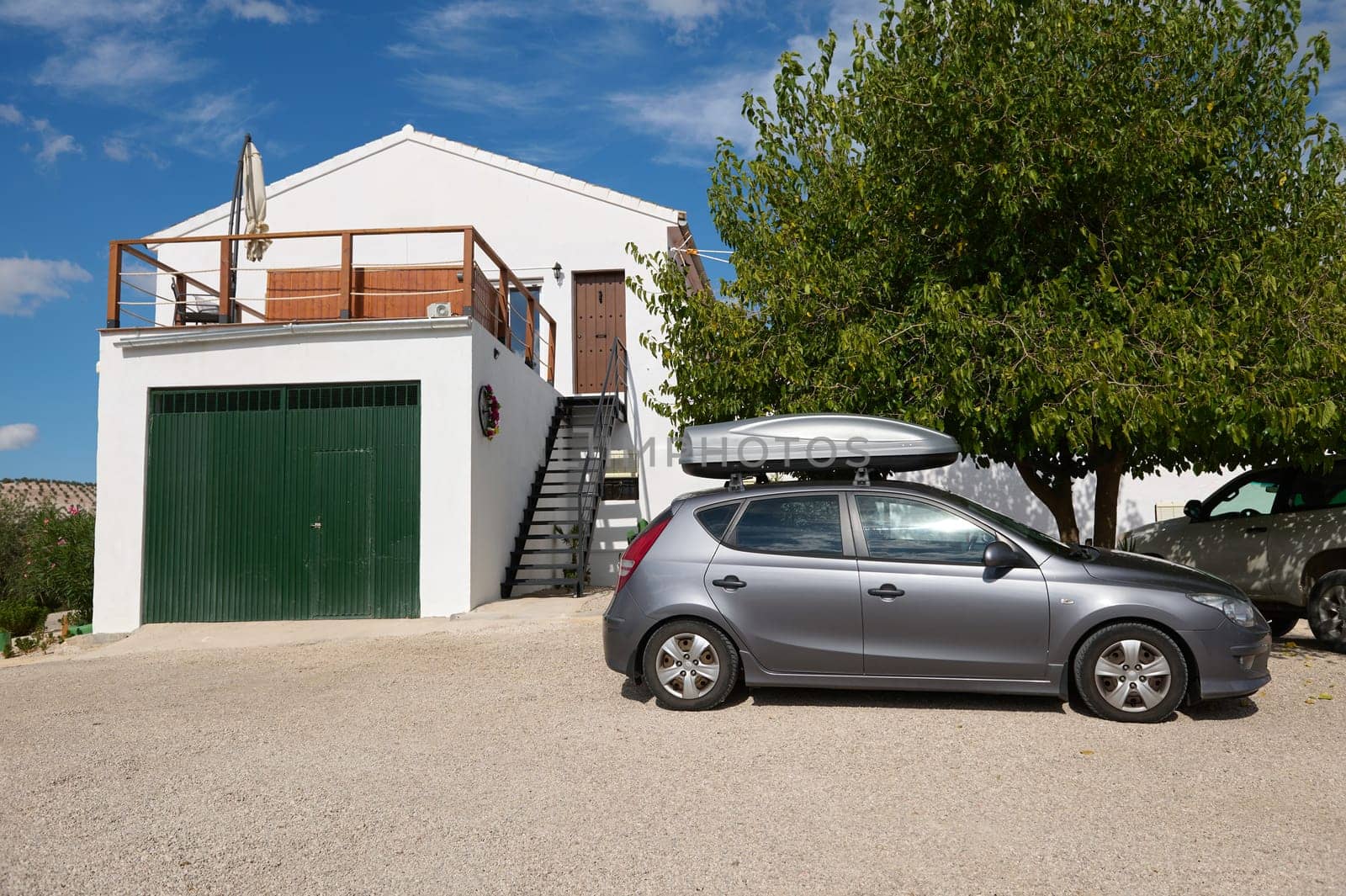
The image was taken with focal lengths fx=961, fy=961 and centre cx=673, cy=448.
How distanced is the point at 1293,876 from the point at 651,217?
13.7 m

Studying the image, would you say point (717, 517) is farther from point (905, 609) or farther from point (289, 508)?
point (289, 508)

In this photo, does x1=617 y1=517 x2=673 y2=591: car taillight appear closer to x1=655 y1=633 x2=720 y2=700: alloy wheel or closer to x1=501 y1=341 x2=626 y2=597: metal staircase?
x1=655 y1=633 x2=720 y2=700: alloy wheel

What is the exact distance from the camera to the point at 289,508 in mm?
10930

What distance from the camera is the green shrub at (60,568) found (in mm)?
13307

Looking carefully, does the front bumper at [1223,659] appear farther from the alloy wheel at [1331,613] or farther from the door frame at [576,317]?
the door frame at [576,317]

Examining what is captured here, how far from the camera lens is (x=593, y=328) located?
16.2 meters

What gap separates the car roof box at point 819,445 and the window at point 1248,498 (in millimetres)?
4396

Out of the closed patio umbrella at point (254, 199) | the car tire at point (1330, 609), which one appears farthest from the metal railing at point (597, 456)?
the car tire at point (1330, 609)

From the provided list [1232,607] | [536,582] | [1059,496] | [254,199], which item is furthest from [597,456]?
[1232,607]

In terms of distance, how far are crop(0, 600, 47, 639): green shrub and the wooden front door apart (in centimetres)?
828

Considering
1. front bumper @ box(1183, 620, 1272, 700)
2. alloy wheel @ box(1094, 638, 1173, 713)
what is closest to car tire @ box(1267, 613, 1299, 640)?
front bumper @ box(1183, 620, 1272, 700)

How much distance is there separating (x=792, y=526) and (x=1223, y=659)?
264 cm

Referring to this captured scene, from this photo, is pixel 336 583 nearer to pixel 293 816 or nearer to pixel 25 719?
pixel 25 719

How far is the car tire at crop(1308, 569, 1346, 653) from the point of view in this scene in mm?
8258
